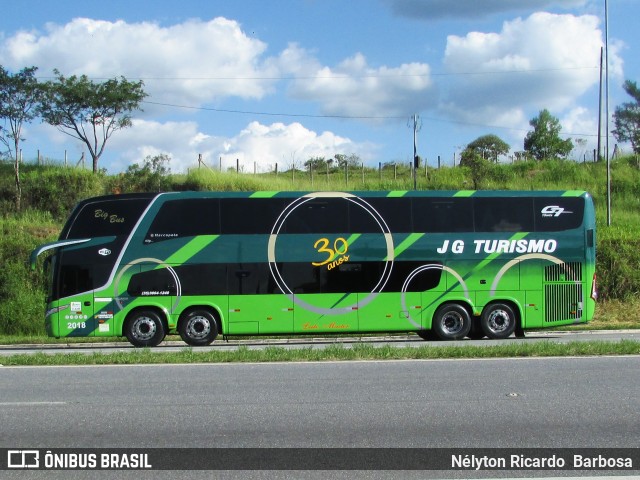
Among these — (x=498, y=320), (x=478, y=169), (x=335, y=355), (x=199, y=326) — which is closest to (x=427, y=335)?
(x=498, y=320)

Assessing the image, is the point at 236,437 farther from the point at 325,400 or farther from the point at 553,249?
the point at 553,249

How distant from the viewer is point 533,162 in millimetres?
48594

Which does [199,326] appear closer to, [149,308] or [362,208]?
[149,308]

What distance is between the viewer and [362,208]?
62.2 feet

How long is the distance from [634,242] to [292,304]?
1700 cm

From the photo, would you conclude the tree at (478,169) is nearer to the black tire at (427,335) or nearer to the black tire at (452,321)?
the black tire at (427,335)

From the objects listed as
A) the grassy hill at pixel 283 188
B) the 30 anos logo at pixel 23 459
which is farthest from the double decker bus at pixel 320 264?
the 30 anos logo at pixel 23 459

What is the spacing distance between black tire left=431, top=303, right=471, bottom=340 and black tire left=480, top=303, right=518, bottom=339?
1.57 ft

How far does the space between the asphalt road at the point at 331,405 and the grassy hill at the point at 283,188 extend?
51.9ft

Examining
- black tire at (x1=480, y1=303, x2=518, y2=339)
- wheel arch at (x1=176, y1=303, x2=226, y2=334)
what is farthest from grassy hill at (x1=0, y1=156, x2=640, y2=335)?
black tire at (x1=480, y1=303, x2=518, y2=339)

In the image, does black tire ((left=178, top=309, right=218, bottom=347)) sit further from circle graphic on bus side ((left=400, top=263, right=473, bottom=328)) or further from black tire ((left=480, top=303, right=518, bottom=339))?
black tire ((left=480, top=303, right=518, bottom=339))

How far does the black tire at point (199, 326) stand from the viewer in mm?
18547

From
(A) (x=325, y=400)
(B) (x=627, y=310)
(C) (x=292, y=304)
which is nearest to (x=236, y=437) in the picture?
(A) (x=325, y=400)

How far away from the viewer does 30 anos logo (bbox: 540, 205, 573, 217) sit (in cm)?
1931
